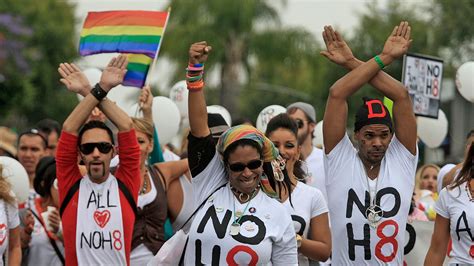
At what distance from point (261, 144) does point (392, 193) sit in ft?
4.17

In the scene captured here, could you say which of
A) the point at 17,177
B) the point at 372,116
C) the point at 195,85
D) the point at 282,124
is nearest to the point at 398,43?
the point at 372,116

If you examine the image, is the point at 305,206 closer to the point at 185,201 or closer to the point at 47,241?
the point at 185,201

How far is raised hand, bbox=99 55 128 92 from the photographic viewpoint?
897cm

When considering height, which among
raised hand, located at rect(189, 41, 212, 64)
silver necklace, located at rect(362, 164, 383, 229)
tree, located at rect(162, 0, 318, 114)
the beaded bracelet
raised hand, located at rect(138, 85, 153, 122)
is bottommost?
silver necklace, located at rect(362, 164, 383, 229)

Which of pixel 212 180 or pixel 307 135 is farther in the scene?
pixel 307 135

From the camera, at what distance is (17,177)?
35.6 feet

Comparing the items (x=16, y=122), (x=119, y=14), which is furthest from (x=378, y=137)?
(x=16, y=122)

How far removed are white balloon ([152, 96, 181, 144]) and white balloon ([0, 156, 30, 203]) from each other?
1.94 metres

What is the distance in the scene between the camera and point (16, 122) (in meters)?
57.2

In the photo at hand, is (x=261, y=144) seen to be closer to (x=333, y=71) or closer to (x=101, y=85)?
(x=101, y=85)

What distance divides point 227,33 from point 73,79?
33.4 m

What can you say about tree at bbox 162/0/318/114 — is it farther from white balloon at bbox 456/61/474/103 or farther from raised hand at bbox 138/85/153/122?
raised hand at bbox 138/85/153/122

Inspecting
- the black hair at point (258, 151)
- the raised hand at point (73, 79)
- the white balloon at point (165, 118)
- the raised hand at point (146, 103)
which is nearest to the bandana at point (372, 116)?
the black hair at point (258, 151)

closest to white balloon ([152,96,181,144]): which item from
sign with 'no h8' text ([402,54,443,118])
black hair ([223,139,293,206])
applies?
sign with 'no h8' text ([402,54,443,118])
